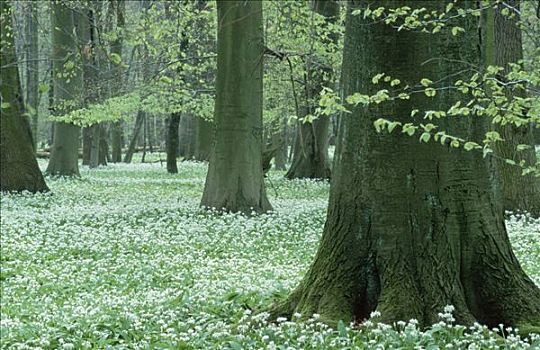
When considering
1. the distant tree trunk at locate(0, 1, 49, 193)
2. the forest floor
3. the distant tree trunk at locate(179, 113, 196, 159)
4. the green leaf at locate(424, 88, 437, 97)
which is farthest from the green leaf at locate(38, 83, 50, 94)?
the distant tree trunk at locate(179, 113, 196, 159)

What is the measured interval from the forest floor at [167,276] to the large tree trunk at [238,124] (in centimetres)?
55

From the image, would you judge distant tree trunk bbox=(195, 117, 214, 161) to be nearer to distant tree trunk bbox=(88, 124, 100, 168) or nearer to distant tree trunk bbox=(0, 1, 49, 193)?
distant tree trunk bbox=(88, 124, 100, 168)

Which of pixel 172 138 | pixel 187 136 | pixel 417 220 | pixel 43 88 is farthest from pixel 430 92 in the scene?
pixel 187 136

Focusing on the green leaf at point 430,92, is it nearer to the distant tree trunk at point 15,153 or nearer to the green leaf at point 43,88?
the green leaf at point 43,88

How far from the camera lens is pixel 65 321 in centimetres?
671

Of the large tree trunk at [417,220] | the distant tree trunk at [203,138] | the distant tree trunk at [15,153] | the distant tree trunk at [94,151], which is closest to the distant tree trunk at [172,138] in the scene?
the distant tree trunk at [203,138]

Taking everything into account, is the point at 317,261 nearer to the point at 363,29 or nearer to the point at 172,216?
the point at 363,29

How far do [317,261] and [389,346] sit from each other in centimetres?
113

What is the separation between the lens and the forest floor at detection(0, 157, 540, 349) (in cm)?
516

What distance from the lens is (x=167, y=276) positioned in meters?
9.11

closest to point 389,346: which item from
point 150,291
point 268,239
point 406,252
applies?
point 406,252

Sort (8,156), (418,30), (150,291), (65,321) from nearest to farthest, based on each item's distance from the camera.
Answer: (418,30) → (65,321) → (150,291) → (8,156)

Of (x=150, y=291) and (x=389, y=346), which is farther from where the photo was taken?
(x=150, y=291)

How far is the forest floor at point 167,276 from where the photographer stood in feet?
16.9
